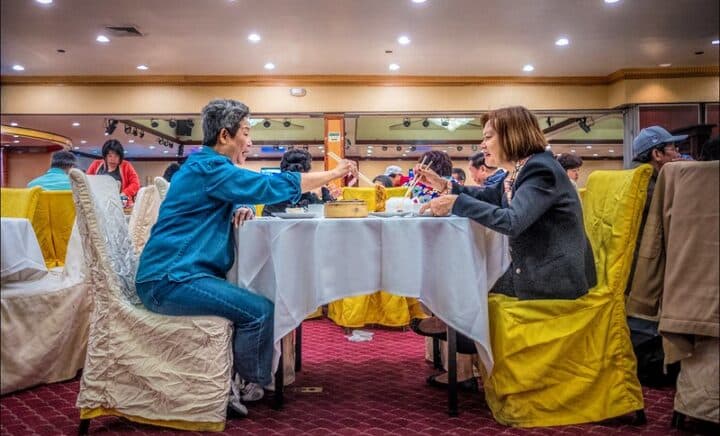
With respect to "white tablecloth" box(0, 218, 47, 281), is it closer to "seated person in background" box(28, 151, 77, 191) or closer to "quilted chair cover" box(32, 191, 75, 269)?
"seated person in background" box(28, 151, 77, 191)

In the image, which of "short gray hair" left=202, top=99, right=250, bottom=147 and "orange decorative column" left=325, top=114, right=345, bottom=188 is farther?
"orange decorative column" left=325, top=114, right=345, bottom=188

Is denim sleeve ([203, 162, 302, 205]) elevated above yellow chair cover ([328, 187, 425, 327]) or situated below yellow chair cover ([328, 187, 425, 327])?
above

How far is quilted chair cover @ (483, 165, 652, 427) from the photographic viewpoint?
5.69 feet

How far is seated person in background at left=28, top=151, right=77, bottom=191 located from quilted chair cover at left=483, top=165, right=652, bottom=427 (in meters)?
2.40

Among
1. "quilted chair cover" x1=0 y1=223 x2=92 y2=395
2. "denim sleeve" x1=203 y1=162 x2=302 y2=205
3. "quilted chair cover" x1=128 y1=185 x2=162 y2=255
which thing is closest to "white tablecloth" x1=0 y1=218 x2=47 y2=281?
"quilted chair cover" x1=0 y1=223 x2=92 y2=395

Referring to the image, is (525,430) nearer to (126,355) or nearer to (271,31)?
(126,355)

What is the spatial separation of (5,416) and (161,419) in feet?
2.10

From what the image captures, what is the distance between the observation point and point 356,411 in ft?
6.43

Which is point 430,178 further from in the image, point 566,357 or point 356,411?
point 356,411

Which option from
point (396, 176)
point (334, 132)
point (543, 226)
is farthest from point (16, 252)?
point (334, 132)

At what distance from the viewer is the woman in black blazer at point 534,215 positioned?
5.54ft

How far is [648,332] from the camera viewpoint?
2291mm

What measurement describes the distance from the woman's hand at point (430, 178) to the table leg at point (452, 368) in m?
0.62

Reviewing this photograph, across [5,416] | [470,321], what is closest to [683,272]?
[470,321]
